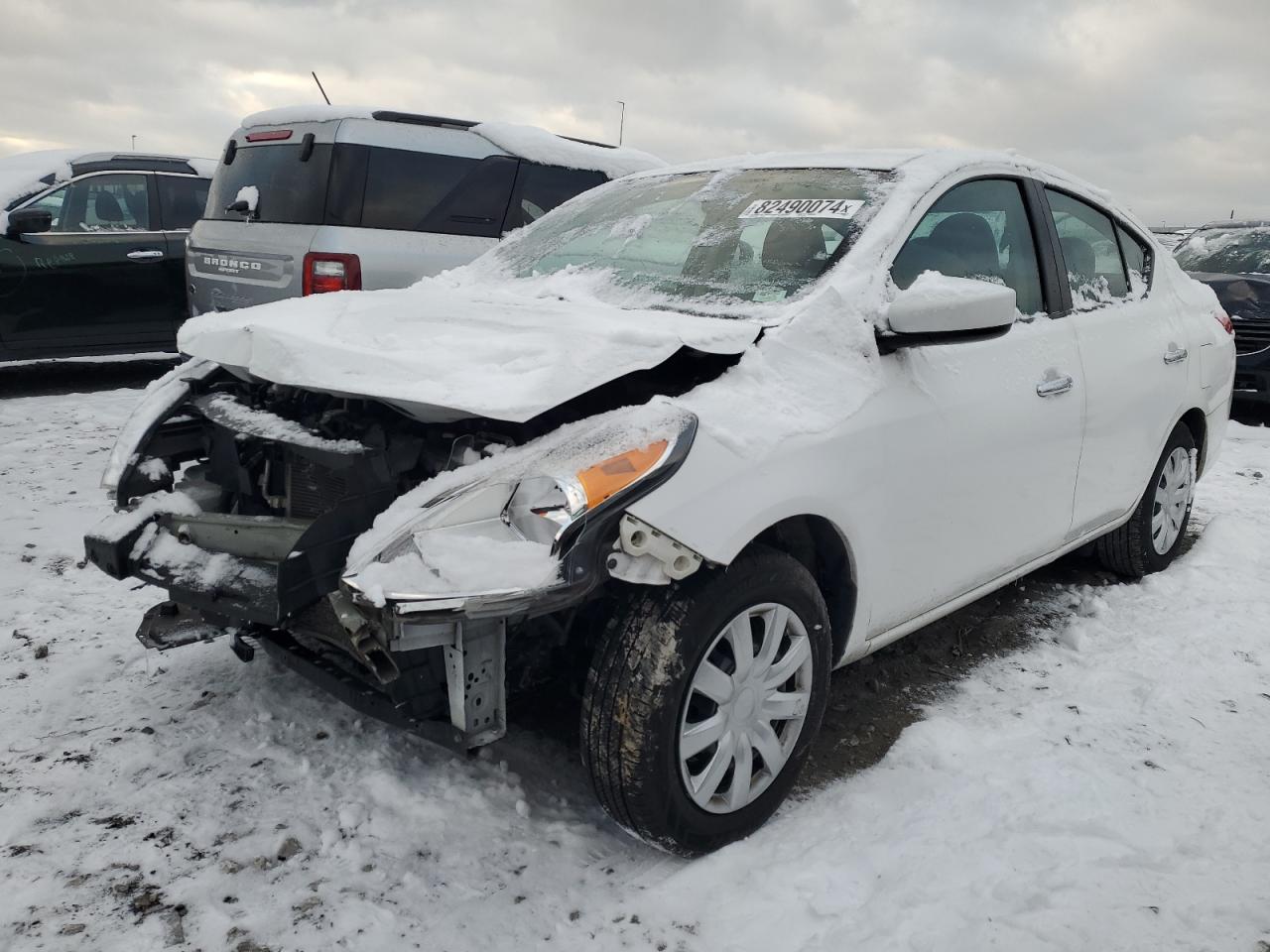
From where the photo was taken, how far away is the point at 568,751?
2779 mm

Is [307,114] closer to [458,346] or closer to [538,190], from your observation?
[538,190]

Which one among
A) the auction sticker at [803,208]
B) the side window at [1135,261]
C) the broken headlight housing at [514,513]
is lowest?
the broken headlight housing at [514,513]

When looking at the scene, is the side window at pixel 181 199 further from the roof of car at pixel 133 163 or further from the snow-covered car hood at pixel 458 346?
the snow-covered car hood at pixel 458 346

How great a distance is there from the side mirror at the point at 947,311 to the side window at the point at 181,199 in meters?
6.92

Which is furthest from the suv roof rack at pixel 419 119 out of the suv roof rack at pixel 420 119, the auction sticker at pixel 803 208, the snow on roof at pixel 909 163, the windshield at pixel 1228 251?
the windshield at pixel 1228 251

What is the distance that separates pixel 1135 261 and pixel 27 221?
7.20 m

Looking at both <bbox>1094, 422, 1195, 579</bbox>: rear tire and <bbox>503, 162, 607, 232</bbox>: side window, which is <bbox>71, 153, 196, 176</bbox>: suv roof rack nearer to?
<bbox>503, 162, 607, 232</bbox>: side window

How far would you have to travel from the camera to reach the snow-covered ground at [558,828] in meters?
2.08

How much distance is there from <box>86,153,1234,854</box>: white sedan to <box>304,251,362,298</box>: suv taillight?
80.8 inches

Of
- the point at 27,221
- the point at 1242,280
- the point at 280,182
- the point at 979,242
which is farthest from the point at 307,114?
the point at 1242,280

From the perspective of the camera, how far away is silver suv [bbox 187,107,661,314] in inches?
209

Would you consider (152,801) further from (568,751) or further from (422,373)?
(422,373)

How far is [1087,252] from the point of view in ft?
12.0

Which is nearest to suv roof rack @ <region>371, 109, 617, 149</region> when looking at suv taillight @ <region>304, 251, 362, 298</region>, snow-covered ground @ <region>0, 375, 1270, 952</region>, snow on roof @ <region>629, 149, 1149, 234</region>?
suv taillight @ <region>304, 251, 362, 298</region>
